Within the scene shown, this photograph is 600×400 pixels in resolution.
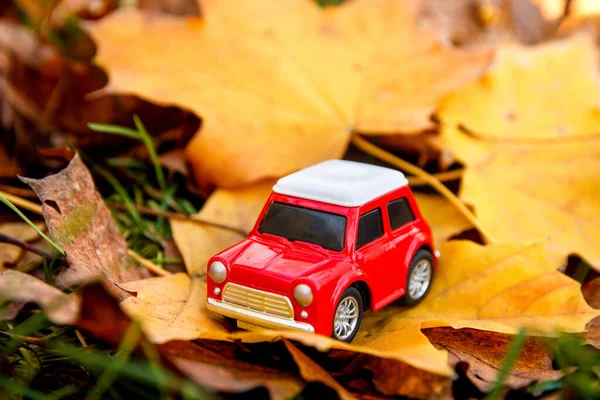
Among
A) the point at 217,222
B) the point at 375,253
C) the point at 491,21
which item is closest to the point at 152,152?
the point at 217,222

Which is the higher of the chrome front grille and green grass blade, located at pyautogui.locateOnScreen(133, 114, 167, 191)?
green grass blade, located at pyautogui.locateOnScreen(133, 114, 167, 191)

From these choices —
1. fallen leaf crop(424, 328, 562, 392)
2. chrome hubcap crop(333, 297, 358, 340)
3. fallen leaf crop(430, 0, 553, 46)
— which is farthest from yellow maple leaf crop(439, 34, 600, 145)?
chrome hubcap crop(333, 297, 358, 340)

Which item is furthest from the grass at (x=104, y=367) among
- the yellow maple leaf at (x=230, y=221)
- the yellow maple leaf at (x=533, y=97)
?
the yellow maple leaf at (x=533, y=97)

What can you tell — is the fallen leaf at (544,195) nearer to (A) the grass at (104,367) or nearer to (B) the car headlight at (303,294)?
(A) the grass at (104,367)

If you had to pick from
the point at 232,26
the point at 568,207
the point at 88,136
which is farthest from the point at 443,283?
the point at 88,136

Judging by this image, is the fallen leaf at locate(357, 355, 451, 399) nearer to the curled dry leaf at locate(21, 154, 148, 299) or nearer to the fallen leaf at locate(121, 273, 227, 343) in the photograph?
the fallen leaf at locate(121, 273, 227, 343)

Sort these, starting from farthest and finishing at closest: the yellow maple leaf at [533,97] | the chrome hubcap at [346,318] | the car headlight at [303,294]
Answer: the yellow maple leaf at [533,97]
the chrome hubcap at [346,318]
the car headlight at [303,294]

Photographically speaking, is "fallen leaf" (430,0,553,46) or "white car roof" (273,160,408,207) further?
"fallen leaf" (430,0,553,46)

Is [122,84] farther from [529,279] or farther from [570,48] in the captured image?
[570,48]
